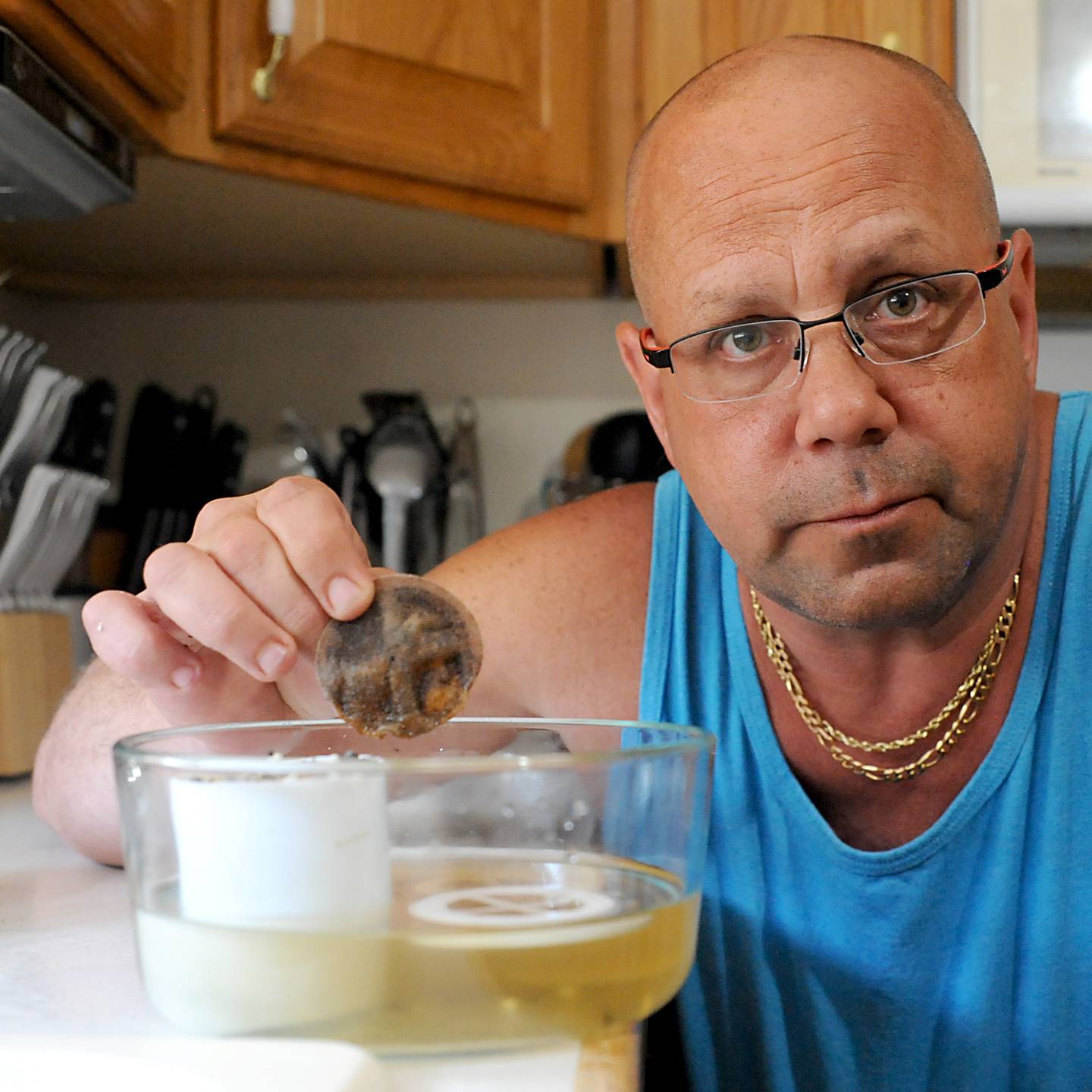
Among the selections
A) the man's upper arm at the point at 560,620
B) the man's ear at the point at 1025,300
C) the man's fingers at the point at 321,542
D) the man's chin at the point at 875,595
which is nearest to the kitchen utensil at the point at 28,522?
the man's upper arm at the point at 560,620

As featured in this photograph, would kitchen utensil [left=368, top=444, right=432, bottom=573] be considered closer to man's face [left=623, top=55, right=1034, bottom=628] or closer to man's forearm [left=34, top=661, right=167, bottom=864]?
man's forearm [left=34, top=661, right=167, bottom=864]

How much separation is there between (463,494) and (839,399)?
1.14 metres

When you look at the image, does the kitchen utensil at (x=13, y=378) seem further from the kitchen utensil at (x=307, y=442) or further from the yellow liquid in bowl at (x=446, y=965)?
the yellow liquid in bowl at (x=446, y=965)

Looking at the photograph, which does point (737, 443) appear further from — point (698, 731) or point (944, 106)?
point (698, 731)

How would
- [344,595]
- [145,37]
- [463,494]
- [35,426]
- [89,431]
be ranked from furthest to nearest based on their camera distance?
[463,494] < [89,431] < [35,426] < [145,37] < [344,595]

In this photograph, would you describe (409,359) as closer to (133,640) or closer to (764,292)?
A: (764,292)

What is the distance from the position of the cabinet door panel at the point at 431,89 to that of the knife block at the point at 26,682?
0.58m

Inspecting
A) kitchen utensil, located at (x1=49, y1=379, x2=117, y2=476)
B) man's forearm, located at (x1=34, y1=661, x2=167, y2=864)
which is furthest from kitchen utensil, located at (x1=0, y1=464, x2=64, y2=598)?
man's forearm, located at (x1=34, y1=661, x2=167, y2=864)

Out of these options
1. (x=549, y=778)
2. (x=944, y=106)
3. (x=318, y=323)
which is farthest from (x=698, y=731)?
(x=318, y=323)

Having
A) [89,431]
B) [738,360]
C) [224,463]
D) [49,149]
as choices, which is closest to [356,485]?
[224,463]

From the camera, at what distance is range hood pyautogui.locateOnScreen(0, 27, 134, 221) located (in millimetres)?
1002

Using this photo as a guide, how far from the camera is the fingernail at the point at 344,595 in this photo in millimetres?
530

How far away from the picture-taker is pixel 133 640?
68 cm

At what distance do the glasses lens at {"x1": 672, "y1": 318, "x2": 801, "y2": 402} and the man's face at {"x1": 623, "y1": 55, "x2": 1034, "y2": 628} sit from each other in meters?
0.01
